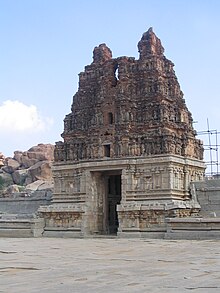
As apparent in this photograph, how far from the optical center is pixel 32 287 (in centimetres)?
958

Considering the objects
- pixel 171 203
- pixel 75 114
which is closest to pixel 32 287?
pixel 171 203

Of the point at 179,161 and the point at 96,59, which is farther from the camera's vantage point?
the point at 96,59

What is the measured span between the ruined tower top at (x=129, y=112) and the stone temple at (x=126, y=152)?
0.07 m

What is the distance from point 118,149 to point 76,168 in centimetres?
350

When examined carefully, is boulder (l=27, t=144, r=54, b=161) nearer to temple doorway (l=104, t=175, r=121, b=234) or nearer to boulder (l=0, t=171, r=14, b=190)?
boulder (l=0, t=171, r=14, b=190)

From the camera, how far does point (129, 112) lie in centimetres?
3331

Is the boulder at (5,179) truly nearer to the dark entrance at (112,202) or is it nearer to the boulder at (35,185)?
the boulder at (35,185)

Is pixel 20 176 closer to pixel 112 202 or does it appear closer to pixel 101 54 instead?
pixel 112 202

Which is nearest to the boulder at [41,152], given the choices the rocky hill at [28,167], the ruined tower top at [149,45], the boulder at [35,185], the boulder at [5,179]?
the rocky hill at [28,167]

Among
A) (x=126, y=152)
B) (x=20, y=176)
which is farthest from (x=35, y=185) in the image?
(x=126, y=152)

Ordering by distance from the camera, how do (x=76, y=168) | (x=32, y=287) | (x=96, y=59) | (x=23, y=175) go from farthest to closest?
(x=23, y=175), (x=96, y=59), (x=76, y=168), (x=32, y=287)

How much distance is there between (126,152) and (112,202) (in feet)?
16.9

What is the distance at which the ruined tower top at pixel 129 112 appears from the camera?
106 feet

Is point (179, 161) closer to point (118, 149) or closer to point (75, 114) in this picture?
point (118, 149)
